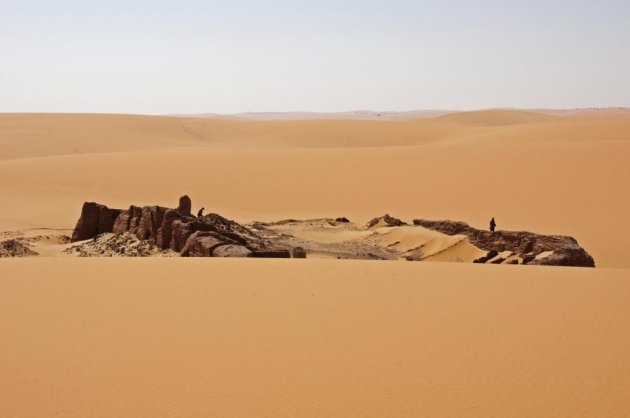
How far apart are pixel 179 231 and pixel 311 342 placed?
7524mm

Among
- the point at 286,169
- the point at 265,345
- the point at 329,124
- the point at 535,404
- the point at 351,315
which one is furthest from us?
the point at 329,124

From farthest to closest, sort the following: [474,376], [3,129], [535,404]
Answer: [3,129], [474,376], [535,404]

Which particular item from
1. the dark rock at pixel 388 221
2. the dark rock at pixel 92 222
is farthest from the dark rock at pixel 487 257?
the dark rock at pixel 92 222

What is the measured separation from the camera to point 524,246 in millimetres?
16375

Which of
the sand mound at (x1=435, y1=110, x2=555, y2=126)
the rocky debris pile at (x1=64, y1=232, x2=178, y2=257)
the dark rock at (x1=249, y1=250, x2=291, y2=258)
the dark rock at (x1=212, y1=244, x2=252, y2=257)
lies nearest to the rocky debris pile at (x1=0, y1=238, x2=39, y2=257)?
the rocky debris pile at (x1=64, y1=232, x2=178, y2=257)

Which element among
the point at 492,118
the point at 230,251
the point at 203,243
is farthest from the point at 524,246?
the point at 492,118

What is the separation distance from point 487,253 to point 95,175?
20907 mm

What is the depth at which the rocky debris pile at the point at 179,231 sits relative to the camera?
45.6ft

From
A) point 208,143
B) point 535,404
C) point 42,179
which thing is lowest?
point 535,404

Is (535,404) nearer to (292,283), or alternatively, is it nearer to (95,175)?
(292,283)

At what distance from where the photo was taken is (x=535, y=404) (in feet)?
20.6

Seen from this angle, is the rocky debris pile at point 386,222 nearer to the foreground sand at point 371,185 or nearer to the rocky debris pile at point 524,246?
the rocky debris pile at point 524,246

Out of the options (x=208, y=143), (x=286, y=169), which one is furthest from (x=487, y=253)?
(x=208, y=143)

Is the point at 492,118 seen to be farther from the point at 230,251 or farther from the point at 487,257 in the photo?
the point at 230,251
